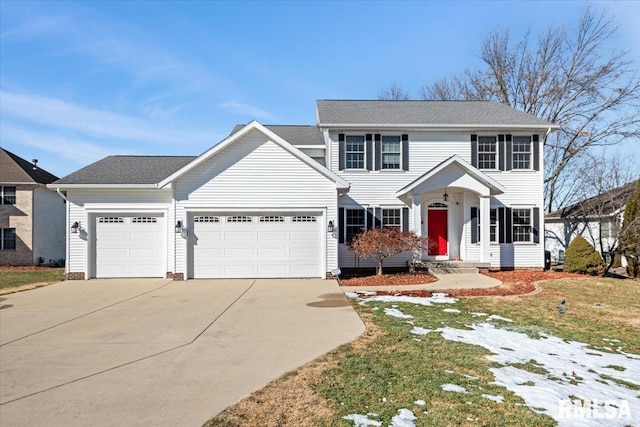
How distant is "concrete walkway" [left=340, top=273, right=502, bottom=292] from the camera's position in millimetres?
12625

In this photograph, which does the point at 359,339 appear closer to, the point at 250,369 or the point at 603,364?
the point at 250,369

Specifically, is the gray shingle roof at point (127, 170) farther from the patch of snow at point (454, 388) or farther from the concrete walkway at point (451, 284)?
the patch of snow at point (454, 388)

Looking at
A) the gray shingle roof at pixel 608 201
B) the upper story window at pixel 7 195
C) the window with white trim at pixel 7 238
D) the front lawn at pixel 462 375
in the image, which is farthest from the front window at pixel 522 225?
the upper story window at pixel 7 195

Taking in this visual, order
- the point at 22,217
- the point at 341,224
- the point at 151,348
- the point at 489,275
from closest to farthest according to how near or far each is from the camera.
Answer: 1. the point at 151,348
2. the point at 489,275
3. the point at 341,224
4. the point at 22,217

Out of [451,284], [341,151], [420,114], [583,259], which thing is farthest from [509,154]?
[451,284]

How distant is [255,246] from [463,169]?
867 centimetres

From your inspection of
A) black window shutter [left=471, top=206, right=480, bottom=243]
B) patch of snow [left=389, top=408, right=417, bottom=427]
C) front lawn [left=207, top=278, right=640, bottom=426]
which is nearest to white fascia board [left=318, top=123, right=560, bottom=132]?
black window shutter [left=471, top=206, right=480, bottom=243]

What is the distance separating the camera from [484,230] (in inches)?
647

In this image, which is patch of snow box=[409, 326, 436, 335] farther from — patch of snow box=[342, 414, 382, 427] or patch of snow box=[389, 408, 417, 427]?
patch of snow box=[342, 414, 382, 427]

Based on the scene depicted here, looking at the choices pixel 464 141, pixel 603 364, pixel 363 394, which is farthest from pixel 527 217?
pixel 363 394

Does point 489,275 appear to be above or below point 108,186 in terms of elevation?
below

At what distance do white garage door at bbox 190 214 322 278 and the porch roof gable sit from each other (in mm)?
4245

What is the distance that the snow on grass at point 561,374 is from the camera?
443 cm

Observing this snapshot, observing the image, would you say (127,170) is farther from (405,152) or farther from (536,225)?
(536,225)
